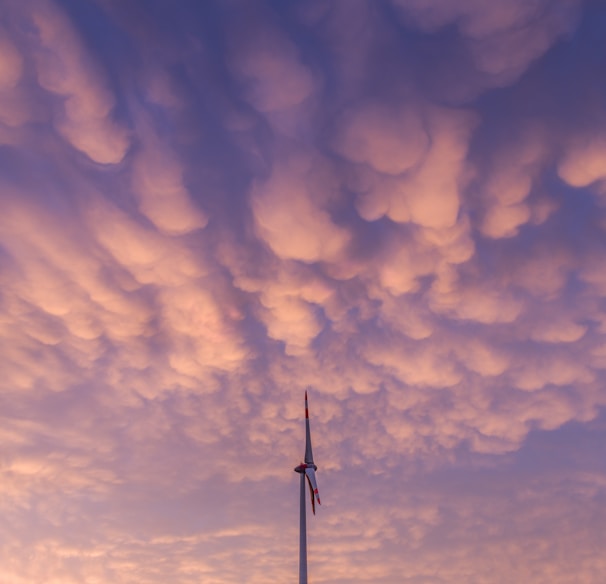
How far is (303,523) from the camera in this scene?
A: 137m

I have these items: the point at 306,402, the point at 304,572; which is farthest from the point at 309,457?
the point at 304,572

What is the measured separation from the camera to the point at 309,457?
152 meters

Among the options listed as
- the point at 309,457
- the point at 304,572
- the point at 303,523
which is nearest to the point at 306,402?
the point at 309,457

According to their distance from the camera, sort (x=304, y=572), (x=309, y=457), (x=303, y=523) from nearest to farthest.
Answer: (x=304, y=572), (x=303, y=523), (x=309, y=457)

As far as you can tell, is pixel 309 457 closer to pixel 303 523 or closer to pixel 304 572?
pixel 303 523

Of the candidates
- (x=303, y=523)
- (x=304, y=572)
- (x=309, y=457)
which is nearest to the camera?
(x=304, y=572)

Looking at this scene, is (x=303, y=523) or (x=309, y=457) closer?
(x=303, y=523)

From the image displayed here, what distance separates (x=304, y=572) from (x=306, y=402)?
143 ft

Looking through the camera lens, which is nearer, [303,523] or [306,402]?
[303,523]

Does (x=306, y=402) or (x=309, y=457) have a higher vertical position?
(x=306, y=402)

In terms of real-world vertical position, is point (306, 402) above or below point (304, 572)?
above

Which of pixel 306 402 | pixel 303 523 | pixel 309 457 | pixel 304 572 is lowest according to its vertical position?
pixel 304 572

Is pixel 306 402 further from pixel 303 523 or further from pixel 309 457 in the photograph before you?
pixel 303 523

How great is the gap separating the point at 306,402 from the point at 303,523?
106 feet
